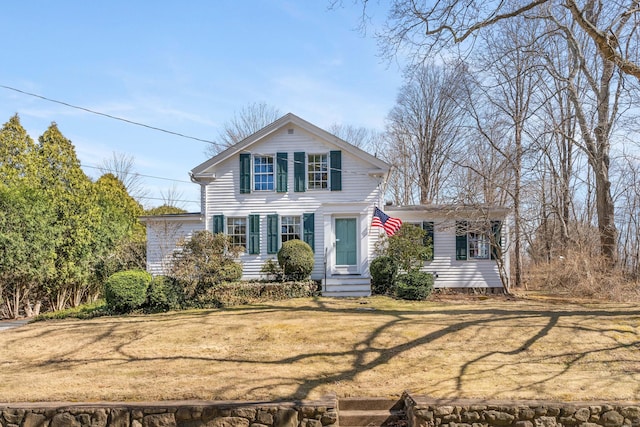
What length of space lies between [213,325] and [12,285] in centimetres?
749

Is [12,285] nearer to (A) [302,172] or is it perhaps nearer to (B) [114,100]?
(B) [114,100]

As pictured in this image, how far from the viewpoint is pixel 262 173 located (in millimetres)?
16297

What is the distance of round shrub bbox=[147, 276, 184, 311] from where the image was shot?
40.4ft

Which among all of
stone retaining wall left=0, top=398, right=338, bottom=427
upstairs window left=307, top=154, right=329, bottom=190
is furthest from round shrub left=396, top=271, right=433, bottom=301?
stone retaining wall left=0, top=398, right=338, bottom=427

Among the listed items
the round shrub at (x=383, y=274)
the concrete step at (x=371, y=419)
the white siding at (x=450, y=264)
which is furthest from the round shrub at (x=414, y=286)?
the concrete step at (x=371, y=419)

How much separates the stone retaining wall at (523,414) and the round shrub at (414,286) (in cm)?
793

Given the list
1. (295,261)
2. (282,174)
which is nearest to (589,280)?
(295,261)

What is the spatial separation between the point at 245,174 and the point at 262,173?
1.96ft

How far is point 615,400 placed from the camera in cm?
593

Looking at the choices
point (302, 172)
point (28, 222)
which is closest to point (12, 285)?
point (28, 222)

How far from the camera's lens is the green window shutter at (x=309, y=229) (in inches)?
621

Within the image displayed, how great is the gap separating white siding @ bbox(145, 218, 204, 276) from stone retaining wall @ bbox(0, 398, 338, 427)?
10.1m

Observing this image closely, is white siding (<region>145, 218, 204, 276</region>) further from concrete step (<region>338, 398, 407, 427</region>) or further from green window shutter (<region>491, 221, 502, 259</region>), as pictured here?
concrete step (<region>338, 398, 407, 427</region>)

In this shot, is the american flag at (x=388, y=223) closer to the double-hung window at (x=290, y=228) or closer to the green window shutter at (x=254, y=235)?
the double-hung window at (x=290, y=228)
